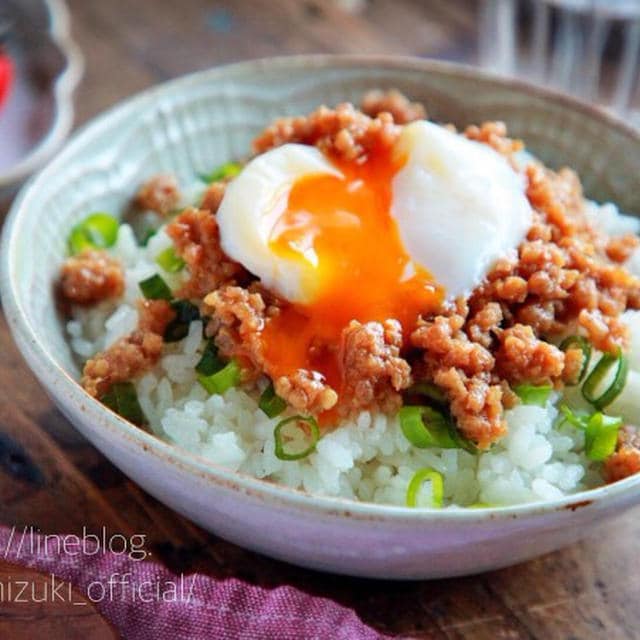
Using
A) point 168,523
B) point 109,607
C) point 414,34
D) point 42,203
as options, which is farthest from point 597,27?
point 109,607


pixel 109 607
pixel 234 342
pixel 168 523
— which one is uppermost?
pixel 234 342

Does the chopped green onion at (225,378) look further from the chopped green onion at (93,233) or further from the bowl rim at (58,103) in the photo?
the bowl rim at (58,103)

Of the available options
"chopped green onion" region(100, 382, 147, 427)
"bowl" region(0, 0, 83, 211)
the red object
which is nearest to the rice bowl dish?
"chopped green onion" region(100, 382, 147, 427)

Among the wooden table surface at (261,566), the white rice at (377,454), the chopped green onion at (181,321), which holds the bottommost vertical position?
the wooden table surface at (261,566)

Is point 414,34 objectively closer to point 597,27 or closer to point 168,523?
point 597,27

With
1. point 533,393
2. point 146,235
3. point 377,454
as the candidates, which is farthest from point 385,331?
point 146,235

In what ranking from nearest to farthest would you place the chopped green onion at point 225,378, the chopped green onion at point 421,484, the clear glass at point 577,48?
the chopped green onion at point 421,484
the chopped green onion at point 225,378
the clear glass at point 577,48

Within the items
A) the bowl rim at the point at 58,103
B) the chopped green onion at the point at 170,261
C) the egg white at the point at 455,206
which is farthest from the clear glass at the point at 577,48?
the chopped green onion at the point at 170,261
